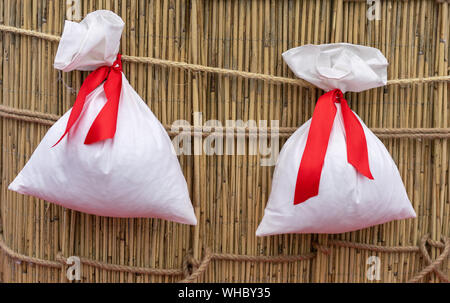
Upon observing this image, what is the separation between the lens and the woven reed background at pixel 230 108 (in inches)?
33.2

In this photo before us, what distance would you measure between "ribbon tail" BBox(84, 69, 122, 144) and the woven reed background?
6 centimetres

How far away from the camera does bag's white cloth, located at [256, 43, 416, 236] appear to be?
0.77 metres

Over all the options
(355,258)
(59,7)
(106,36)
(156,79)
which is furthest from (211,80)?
(355,258)

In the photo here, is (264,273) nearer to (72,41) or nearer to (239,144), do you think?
(239,144)

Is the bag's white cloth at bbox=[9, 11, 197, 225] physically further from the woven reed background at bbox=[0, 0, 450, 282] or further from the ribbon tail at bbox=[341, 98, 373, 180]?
the ribbon tail at bbox=[341, 98, 373, 180]

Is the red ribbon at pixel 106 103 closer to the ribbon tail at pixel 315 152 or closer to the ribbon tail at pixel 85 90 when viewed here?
the ribbon tail at pixel 85 90

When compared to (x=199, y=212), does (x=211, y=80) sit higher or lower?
higher

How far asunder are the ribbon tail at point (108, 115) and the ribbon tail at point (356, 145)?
424 mm

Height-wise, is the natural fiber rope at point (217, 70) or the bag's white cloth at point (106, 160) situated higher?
the natural fiber rope at point (217, 70)

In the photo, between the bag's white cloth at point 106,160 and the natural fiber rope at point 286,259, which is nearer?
the bag's white cloth at point 106,160

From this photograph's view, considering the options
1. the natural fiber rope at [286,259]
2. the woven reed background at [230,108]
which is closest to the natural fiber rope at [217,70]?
the woven reed background at [230,108]

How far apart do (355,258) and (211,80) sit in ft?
1.56

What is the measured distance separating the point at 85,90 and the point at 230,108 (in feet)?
0.91

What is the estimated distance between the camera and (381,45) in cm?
86
